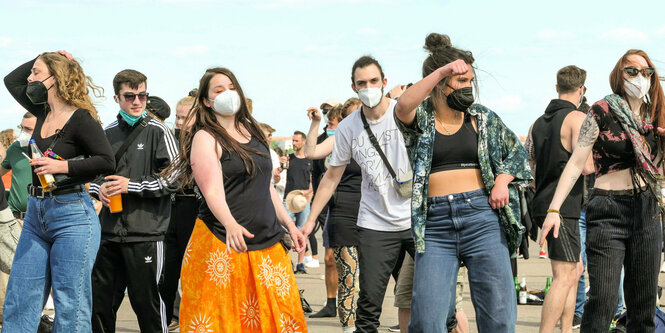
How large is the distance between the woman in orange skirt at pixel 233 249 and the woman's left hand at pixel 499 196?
122 centimetres

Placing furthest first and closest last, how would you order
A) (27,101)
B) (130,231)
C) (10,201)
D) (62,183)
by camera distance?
(10,201), (130,231), (27,101), (62,183)

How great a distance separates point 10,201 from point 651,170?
6357 millimetres

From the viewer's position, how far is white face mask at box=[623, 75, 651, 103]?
19.2ft

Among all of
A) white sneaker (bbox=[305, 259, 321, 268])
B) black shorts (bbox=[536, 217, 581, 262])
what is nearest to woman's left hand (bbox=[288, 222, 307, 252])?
black shorts (bbox=[536, 217, 581, 262])

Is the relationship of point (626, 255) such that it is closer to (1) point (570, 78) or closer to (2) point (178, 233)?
(1) point (570, 78)

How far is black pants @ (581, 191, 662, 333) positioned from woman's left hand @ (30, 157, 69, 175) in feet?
10.7

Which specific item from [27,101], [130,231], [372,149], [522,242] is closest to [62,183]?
[27,101]

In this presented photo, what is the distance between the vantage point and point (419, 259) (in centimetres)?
504

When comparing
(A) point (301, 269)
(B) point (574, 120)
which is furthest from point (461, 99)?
(A) point (301, 269)

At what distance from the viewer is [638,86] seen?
5.86m

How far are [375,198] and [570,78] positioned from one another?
7.81 feet

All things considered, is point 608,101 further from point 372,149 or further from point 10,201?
point 10,201

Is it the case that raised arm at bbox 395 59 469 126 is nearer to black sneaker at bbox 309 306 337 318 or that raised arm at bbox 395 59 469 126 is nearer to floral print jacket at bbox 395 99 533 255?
floral print jacket at bbox 395 99 533 255

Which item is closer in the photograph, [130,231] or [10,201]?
[130,231]
